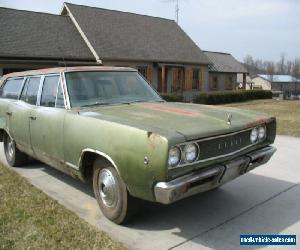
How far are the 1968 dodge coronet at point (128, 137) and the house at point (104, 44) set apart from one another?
50.1 feet

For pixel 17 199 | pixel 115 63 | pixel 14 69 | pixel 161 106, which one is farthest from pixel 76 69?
pixel 115 63

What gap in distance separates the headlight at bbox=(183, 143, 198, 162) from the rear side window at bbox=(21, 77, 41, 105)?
2977mm

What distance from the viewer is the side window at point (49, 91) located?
532 centimetres

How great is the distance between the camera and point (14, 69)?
21.0m

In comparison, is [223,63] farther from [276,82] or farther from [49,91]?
[276,82]

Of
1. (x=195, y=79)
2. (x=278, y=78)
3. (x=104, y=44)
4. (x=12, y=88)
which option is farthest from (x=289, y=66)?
(x=12, y=88)

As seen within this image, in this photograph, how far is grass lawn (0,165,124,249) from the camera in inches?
152

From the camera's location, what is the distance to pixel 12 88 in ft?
22.9

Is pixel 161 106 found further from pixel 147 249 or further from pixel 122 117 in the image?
pixel 147 249

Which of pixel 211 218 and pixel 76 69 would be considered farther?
pixel 76 69

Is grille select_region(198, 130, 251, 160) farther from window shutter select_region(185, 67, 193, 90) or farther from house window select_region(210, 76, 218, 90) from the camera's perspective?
house window select_region(210, 76, 218, 90)

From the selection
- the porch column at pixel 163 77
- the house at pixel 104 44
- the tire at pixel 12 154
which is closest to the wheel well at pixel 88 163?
the tire at pixel 12 154

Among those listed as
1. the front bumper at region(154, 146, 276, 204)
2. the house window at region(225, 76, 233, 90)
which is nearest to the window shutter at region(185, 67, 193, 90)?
the house window at region(225, 76, 233, 90)

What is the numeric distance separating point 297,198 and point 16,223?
3.55m
